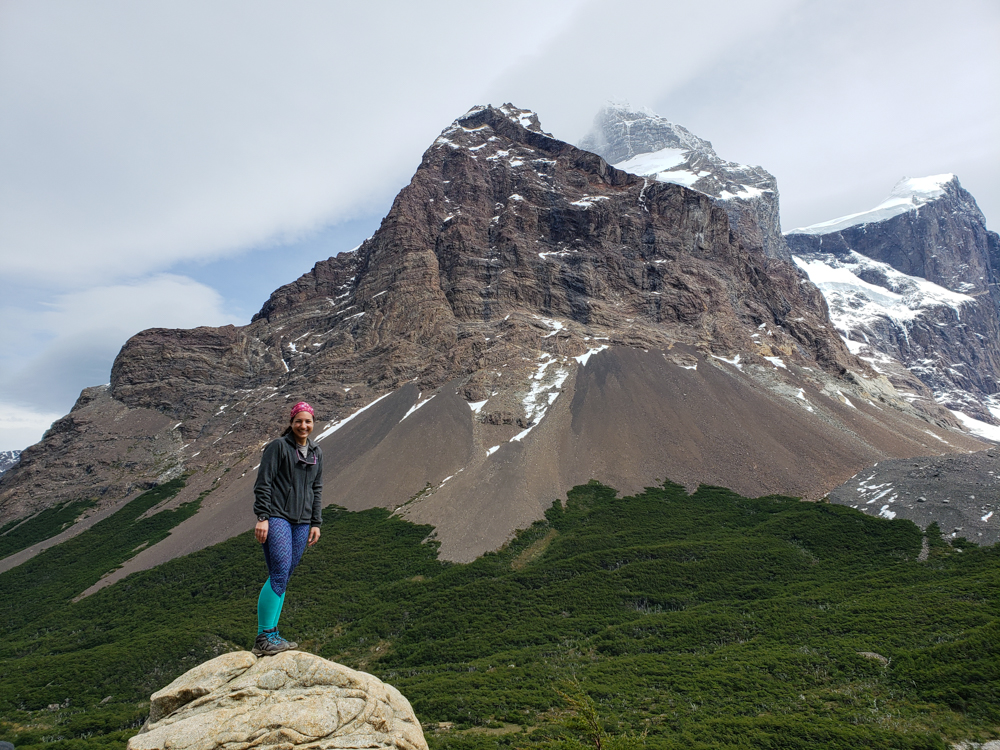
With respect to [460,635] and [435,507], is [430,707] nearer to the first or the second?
[460,635]

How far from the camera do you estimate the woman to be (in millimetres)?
7129

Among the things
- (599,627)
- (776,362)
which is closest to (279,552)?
(599,627)

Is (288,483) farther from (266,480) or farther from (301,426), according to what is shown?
(301,426)

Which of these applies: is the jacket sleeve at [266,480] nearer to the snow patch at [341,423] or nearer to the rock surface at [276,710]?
the rock surface at [276,710]

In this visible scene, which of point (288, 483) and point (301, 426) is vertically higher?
point (301, 426)

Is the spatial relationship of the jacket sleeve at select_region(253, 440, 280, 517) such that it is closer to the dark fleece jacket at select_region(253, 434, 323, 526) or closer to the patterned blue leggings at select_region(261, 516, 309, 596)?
the dark fleece jacket at select_region(253, 434, 323, 526)

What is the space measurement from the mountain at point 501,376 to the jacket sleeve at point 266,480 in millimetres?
51260

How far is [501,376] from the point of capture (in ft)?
283

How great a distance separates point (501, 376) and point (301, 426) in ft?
259

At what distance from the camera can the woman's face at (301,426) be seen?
7359 millimetres

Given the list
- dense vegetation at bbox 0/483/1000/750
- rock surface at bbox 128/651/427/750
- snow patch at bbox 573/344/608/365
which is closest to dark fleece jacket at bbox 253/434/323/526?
rock surface at bbox 128/651/427/750

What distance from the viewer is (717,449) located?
71.4 metres

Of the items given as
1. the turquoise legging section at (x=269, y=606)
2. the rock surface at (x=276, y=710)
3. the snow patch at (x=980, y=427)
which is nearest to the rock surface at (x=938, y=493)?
the rock surface at (x=276, y=710)

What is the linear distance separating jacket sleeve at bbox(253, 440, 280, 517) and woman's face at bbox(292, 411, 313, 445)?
12.4 inches
